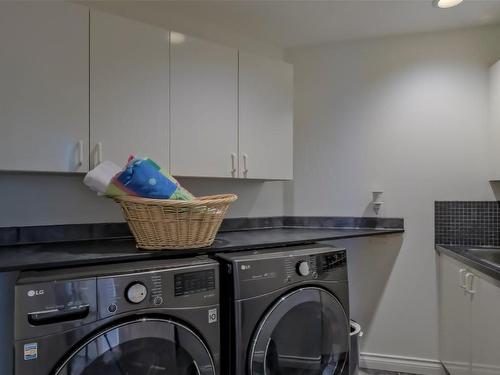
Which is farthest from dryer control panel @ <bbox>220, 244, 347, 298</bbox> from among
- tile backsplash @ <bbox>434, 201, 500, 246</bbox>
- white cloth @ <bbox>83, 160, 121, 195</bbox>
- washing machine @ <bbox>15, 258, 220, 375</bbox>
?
tile backsplash @ <bbox>434, 201, 500, 246</bbox>

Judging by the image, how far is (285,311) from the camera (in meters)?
1.59

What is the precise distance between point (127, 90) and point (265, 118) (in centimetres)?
85

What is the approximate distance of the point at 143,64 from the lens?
1745 mm

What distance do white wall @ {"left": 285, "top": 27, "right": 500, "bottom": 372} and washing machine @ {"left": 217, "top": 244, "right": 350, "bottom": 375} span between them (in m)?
0.79

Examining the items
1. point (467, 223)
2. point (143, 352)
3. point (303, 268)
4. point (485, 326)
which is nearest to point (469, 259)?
point (485, 326)

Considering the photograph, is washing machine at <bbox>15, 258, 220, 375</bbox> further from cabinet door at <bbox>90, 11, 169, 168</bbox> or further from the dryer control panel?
cabinet door at <bbox>90, 11, 169, 168</bbox>

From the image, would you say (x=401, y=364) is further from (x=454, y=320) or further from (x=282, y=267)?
(x=282, y=267)

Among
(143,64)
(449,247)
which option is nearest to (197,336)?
(143,64)

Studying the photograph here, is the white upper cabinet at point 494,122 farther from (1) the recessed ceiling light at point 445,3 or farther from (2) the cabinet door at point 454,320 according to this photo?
(2) the cabinet door at point 454,320

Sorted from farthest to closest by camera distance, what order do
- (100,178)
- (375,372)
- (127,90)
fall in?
(375,372), (127,90), (100,178)

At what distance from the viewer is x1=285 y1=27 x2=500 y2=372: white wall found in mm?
2299

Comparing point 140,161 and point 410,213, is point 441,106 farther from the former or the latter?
point 140,161

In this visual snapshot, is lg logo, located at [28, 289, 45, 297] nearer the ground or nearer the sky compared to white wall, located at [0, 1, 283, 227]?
nearer the ground

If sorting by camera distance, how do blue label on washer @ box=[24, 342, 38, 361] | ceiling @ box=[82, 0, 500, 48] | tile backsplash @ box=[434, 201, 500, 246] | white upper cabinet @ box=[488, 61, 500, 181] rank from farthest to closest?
tile backsplash @ box=[434, 201, 500, 246], white upper cabinet @ box=[488, 61, 500, 181], ceiling @ box=[82, 0, 500, 48], blue label on washer @ box=[24, 342, 38, 361]
